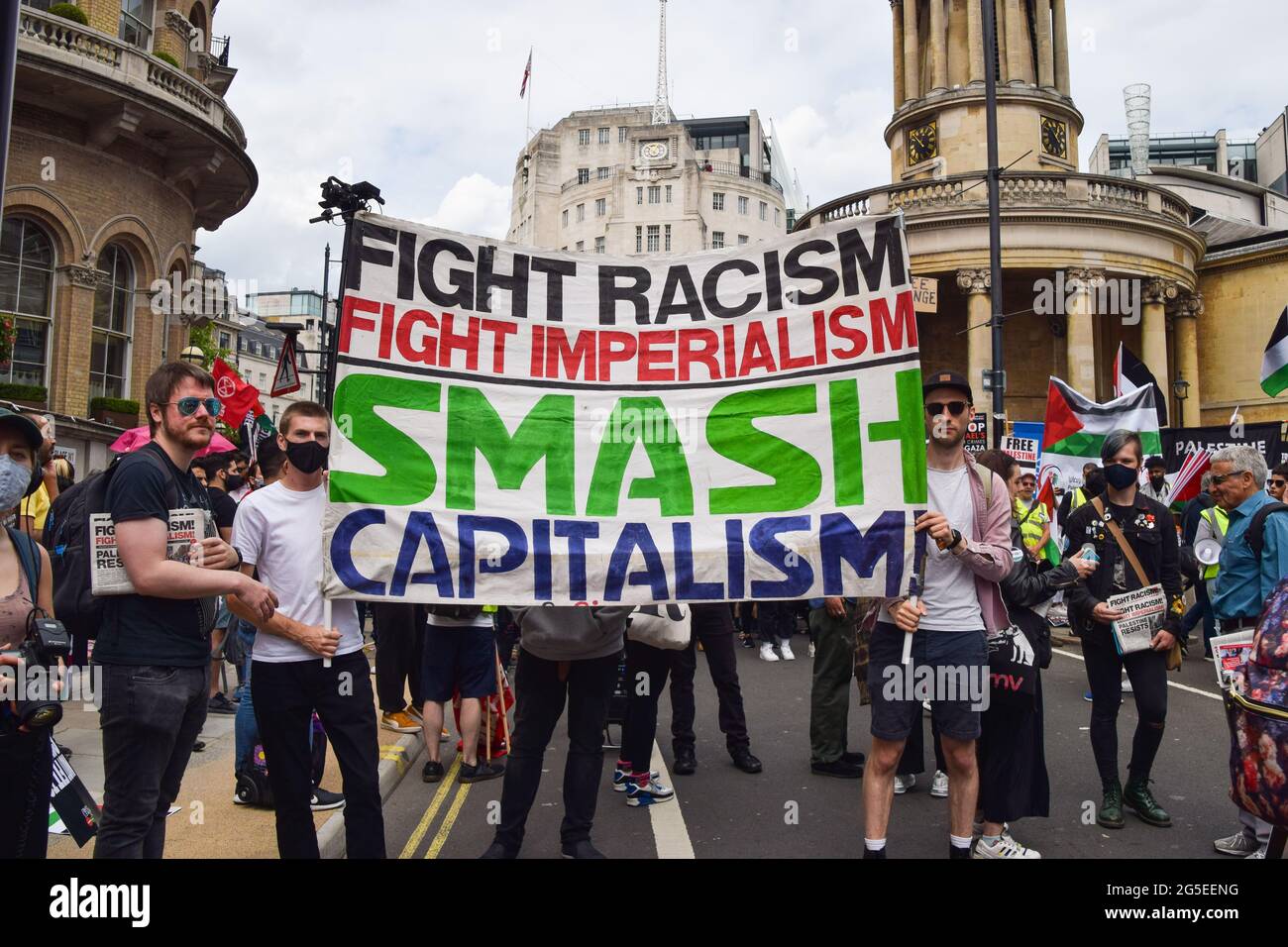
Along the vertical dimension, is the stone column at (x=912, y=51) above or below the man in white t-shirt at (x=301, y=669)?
above

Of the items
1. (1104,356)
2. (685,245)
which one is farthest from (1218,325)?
(685,245)

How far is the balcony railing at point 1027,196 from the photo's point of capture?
91.3ft

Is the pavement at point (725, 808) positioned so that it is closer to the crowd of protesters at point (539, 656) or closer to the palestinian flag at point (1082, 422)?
the crowd of protesters at point (539, 656)

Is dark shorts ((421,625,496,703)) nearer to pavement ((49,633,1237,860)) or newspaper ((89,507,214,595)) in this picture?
pavement ((49,633,1237,860))

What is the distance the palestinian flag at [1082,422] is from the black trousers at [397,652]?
8615 millimetres

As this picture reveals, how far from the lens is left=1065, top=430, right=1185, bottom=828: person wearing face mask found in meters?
5.27

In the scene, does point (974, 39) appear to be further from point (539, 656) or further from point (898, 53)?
point (539, 656)

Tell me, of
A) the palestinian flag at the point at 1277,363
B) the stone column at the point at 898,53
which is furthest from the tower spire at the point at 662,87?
the palestinian flag at the point at 1277,363

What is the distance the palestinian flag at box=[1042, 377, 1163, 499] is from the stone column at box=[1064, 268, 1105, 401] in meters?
16.5

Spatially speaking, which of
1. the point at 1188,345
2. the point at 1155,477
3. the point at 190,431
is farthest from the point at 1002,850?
the point at 1188,345

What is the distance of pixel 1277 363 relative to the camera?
31.0ft

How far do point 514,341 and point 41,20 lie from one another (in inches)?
800

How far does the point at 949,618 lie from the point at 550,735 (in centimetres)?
199
